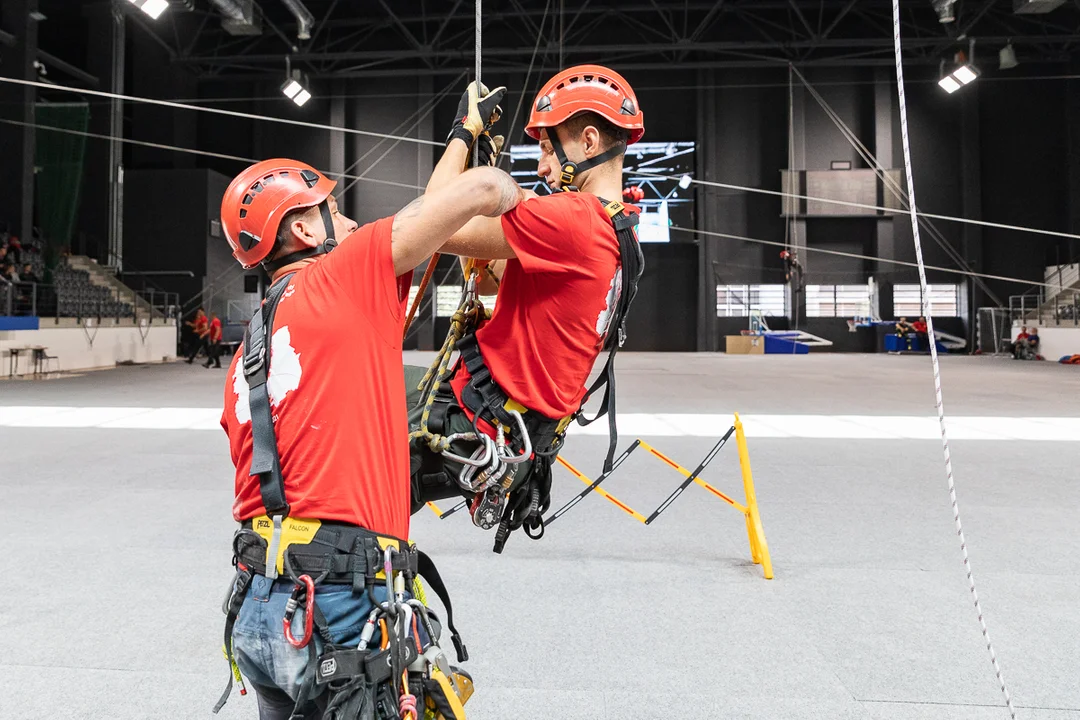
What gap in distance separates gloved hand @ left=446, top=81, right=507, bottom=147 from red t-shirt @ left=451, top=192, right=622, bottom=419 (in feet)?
0.76

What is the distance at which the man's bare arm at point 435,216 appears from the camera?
1468 millimetres

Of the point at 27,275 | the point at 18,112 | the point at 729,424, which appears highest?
the point at 18,112

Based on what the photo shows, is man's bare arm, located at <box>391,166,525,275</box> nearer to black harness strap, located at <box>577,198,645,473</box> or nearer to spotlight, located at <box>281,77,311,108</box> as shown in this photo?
black harness strap, located at <box>577,198,645,473</box>

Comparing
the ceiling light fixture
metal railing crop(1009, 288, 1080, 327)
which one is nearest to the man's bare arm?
the ceiling light fixture

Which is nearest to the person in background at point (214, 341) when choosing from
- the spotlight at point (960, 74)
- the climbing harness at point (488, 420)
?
the climbing harness at point (488, 420)

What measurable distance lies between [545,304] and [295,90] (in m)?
22.1

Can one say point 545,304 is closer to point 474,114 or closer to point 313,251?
point 474,114

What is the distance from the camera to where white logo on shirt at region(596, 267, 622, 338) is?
2061 mm

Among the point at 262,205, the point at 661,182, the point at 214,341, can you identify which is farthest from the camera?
the point at 661,182

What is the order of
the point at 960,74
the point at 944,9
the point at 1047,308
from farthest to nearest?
the point at 1047,308 → the point at 960,74 → the point at 944,9

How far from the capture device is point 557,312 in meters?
2.01

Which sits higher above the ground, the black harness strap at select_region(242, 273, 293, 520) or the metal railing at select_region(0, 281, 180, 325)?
the metal railing at select_region(0, 281, 180, 325)

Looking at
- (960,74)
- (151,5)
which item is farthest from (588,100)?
(960,74)

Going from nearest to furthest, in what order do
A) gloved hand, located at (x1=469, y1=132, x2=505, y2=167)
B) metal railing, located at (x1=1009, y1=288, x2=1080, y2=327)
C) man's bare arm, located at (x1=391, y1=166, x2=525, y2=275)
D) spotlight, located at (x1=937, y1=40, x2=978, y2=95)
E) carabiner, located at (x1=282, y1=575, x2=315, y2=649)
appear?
carabiner, located at (x1=282, y1=575, x2=315, y2=649), man's bare arm, located at (x1=391, y1=166, x2=525, y2=275), gloved hand, located at (x1=469, y1=132, x2=505, y2=167), spotlight, located at (x1=937, y1=40, x2=978, y2=95), metal railing, located at (x1=1009, y1=288, x2=1080, y2=327)
